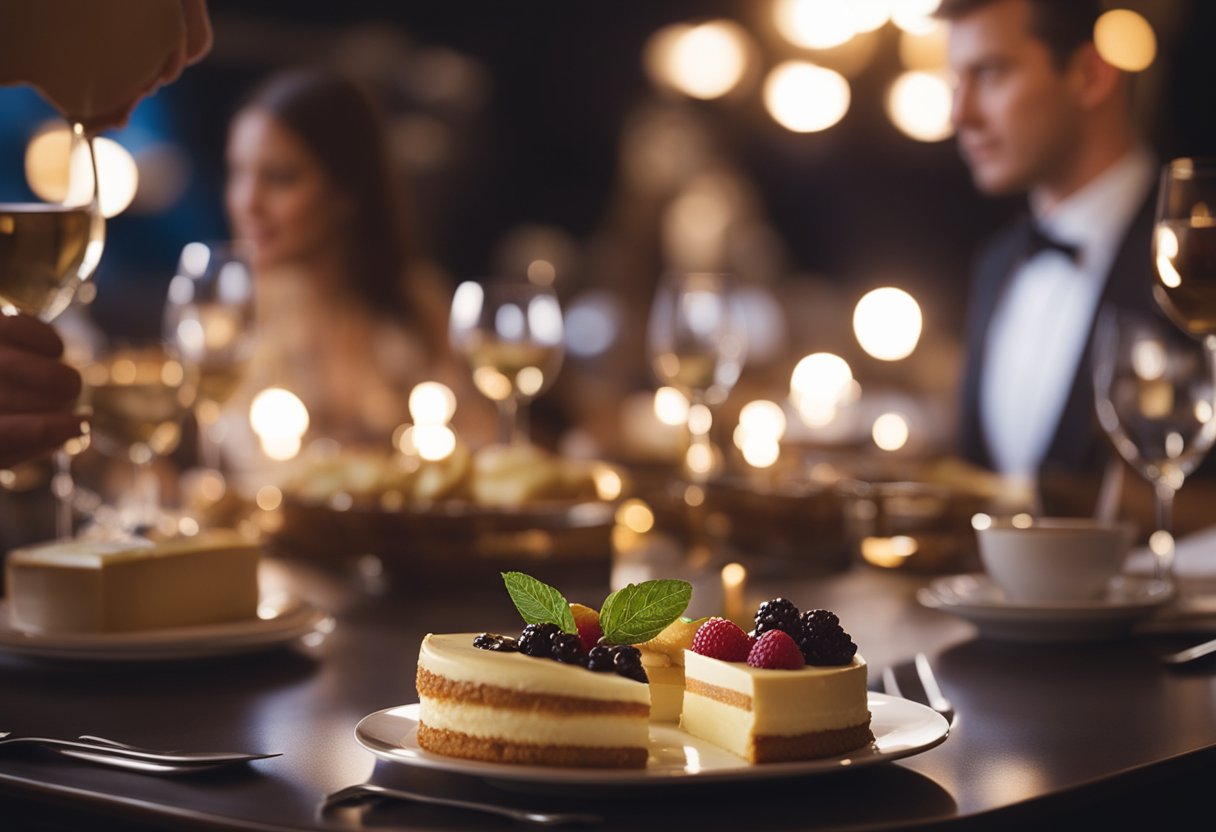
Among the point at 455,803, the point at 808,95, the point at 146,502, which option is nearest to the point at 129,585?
the point at 455,803

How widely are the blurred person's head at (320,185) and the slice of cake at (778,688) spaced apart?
339 centimetres

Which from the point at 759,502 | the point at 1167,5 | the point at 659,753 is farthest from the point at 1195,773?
the point at 1167,5

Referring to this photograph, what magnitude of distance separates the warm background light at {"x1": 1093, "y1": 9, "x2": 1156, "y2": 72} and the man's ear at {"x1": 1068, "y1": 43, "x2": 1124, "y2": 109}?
61 millimetres

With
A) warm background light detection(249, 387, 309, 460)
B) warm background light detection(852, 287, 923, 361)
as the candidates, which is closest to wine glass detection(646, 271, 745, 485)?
warm background light detection(249, 387, 309, 460)

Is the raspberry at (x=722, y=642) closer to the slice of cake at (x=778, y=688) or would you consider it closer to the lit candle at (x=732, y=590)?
the slice of cake at (x=778, y=688)

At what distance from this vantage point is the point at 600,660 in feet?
3.16

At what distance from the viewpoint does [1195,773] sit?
1.08 metres

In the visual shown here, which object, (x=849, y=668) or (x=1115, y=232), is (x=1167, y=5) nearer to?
(x=1115, y=232)

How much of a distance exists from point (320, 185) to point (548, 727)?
3709 mm

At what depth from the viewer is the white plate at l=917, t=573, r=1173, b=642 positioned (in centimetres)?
151

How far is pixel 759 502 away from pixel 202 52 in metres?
1.03

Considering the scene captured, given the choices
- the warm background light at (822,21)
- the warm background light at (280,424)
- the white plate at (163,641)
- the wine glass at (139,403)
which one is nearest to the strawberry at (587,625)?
the white plate at (163,641)

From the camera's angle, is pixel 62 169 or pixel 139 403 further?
pixel 62 169

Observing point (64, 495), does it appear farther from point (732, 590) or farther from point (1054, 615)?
point (1054, 615)
